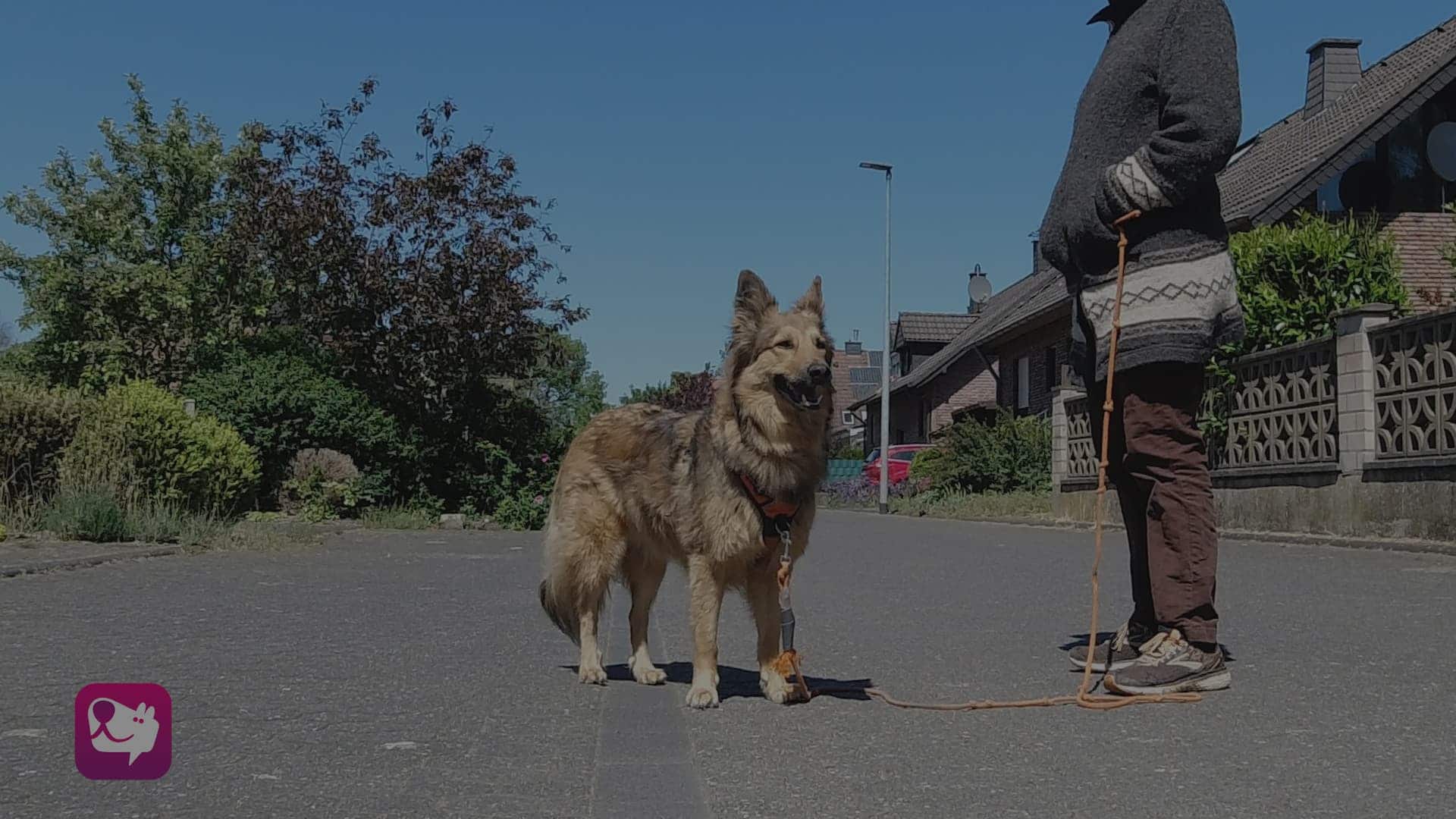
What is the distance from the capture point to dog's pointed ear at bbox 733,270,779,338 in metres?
5.52

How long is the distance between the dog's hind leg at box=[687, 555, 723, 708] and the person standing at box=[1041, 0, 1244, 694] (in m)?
1.50

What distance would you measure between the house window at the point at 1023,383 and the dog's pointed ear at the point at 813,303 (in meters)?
34.1

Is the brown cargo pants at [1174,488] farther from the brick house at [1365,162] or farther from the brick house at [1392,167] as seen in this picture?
the brick house at [1392,167]

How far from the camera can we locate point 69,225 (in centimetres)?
4462

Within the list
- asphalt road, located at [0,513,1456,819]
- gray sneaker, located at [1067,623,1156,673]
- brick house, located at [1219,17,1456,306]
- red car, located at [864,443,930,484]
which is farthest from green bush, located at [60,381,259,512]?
red car, located at [864,443,930,484]

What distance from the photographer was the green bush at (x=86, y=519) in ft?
39.4

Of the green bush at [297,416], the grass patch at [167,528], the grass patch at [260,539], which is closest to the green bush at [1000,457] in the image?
the green bush at [297,416]

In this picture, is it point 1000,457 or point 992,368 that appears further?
point 992,368

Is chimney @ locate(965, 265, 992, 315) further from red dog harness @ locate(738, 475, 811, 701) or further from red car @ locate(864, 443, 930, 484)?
red dog harness @ locate(738, 475, 811, 701)

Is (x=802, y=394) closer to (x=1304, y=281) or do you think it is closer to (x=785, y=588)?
(x=785, y=588)

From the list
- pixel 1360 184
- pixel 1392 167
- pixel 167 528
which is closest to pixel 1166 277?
pixel 167 528

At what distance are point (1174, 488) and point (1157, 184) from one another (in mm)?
1170

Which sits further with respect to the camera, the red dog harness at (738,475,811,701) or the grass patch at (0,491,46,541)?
the grass patch at (0,491,46,541)

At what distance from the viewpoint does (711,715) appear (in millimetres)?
4891
